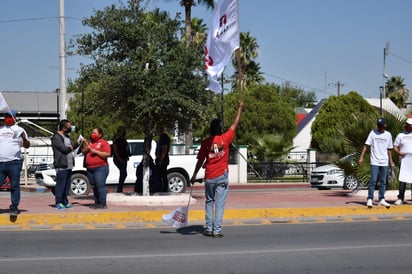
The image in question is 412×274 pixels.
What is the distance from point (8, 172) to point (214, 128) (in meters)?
3.87

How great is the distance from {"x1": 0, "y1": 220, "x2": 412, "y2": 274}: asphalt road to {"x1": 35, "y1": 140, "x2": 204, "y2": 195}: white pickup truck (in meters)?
8.79

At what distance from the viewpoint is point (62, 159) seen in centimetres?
1331

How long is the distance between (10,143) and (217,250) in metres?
4.52

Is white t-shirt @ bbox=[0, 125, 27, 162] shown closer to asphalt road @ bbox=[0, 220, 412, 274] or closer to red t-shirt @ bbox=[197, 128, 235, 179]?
asphalt road @ bbox=[0, 220, 412, 274]

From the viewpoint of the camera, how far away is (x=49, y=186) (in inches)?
831

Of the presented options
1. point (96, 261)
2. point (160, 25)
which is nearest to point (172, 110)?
point (160, 25)

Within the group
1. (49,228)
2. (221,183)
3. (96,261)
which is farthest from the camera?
(49,228)

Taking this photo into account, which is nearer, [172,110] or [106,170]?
[106,170]

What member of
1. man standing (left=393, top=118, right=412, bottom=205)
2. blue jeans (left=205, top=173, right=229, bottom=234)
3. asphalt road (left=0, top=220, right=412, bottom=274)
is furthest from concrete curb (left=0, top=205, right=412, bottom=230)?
blue jeans (left=205, top=173, right=229, bottom=234)

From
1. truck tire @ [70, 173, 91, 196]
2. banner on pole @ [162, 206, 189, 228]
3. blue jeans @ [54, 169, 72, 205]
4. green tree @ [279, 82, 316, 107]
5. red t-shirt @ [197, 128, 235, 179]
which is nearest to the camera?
red t-shirt @ [197, 128, 235, 179]

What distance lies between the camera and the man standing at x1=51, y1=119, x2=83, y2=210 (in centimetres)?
1328

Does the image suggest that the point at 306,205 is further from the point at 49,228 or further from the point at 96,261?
the point at 96,261

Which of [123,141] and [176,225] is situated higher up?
[123,141]

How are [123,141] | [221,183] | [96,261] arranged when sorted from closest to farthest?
[96,261] → [221,183] → [123,141]
